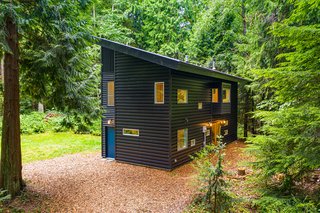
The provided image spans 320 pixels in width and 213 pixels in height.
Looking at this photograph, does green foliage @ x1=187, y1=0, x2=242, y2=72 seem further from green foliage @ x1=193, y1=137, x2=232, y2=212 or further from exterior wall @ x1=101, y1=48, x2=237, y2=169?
green foliage @ x1=193, y1=137, x2=232, y2=212

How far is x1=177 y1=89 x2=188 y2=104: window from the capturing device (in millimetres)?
9828

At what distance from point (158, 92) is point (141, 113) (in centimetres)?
124

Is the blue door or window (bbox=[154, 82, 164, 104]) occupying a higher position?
window (bbox=[154, 82, 164, 104])

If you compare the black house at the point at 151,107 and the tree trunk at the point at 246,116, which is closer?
the black house at the point at 151,107

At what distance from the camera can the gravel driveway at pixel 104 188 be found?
245 inches

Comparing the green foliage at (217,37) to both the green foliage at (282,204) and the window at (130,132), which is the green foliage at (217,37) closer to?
the window at (130,132)

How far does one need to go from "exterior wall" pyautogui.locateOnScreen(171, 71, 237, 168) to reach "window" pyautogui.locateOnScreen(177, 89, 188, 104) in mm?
154

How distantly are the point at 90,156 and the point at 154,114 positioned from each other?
495 centimetres

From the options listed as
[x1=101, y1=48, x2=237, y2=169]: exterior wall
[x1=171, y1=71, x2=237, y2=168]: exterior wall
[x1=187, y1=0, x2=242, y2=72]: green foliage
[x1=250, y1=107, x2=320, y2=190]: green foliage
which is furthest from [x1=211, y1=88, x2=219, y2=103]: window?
[x1=250, y1=107, x2=320, y2=190]: green foliage

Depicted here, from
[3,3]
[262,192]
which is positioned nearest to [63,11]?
[3,3]

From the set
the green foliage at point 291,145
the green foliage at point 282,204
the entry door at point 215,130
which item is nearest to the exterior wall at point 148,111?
the entry door at point 215,130

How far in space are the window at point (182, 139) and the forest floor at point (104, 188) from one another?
929mm

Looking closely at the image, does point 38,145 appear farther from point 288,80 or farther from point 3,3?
point 288,80

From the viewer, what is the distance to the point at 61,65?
21.6 ft
